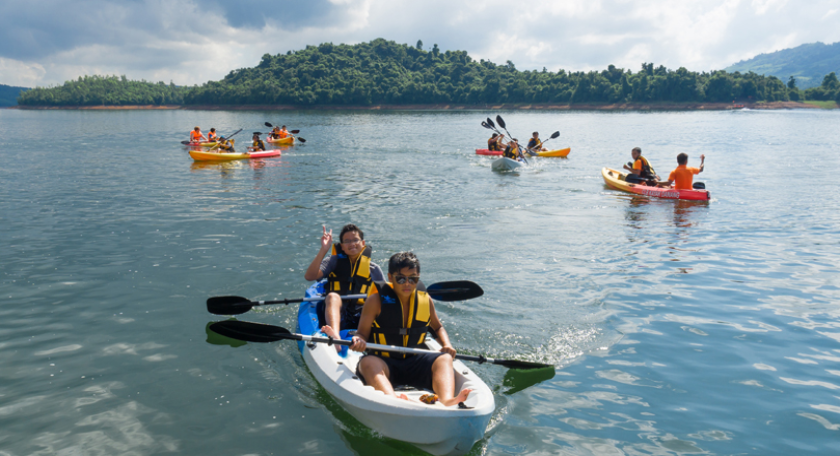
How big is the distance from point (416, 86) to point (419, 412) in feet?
384

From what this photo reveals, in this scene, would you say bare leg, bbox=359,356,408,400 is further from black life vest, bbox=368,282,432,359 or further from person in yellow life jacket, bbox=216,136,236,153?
person in yellow life jacket, bbox=216,136,236,153

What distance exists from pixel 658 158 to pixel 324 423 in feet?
89.0

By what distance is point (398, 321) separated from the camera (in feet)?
15.6

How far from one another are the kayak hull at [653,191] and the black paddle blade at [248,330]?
42.8 feet

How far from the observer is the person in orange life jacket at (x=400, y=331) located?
14.9 ft

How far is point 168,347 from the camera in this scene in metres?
6.14

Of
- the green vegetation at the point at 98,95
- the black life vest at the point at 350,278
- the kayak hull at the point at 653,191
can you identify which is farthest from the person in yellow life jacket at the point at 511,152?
the green vegetation at the point at 98,95

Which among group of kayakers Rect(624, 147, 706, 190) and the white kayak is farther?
the white kayak

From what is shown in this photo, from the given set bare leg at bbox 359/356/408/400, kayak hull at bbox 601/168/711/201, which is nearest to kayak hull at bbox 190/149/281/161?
kayak hull at bbox 601/168/711/201

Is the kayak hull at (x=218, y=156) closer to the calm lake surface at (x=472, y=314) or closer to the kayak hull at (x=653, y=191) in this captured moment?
the calm lake surface at (x=472, y=314)

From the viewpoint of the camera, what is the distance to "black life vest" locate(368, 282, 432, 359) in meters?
4.75

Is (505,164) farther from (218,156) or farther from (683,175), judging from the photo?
(218,156)

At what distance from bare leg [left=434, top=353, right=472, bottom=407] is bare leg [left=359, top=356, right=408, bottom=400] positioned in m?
0.38

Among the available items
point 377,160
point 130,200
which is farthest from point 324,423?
point 377,160
